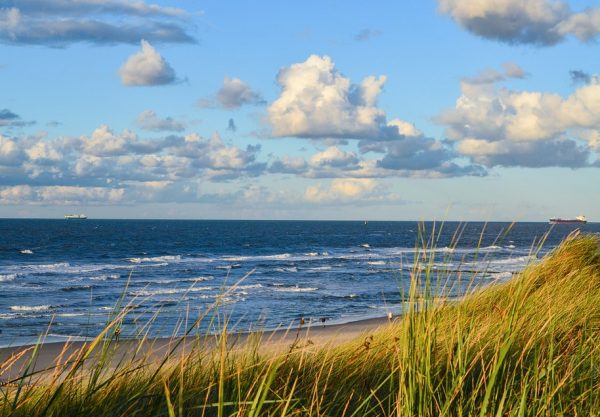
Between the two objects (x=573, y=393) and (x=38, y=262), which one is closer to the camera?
(x=573, y=393)

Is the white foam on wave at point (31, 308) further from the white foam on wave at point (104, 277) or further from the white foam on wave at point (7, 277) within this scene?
the white foam on wave at point (7, 277)

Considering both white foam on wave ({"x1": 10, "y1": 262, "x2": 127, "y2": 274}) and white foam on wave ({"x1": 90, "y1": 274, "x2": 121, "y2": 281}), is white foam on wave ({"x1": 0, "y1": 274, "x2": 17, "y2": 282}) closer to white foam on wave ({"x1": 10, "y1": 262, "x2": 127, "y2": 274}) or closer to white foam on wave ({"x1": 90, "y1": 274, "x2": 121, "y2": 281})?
white foam on wave ({"x1": 10, "y1": 262, "x2": 127, "y2": 274})

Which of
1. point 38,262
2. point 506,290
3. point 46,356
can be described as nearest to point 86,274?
point 38,262

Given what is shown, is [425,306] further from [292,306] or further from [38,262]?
[38,262]

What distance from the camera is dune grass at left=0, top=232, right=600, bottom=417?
3.50 metres

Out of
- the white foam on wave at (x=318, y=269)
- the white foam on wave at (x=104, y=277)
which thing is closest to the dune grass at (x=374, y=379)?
the white foam on wave at (x=104, y=277)

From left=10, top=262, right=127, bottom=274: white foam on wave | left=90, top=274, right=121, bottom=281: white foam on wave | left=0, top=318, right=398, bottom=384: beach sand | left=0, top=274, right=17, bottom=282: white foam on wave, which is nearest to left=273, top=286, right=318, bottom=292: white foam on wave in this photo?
left=90, top=274, right=121, bottom=281: white foam on wave

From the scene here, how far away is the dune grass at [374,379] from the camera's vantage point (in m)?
3.50

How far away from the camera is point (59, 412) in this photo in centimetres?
371

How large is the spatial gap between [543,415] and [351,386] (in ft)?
5.24

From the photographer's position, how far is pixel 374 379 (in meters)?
5.09

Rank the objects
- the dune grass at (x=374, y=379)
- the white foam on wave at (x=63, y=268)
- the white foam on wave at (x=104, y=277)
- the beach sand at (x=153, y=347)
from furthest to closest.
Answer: the white foam on wave at (x=63, y=268) → the white foam on wave at (x=104, y=277) → the beach sand at (x=153, y=347) → the dune grass at (x=374, y=379)

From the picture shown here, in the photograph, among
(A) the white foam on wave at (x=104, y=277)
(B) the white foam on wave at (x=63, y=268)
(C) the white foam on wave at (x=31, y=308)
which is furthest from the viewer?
(B) the white foam on wave at (x=63, y=268)

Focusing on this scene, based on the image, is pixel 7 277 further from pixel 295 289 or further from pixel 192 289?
pixel 295 289
